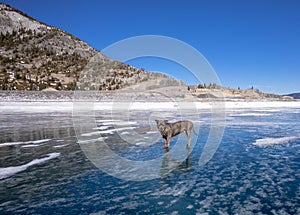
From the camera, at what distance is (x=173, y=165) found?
6.25 meters

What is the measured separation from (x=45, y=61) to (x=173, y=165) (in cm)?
6321

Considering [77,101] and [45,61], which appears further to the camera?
[45,61]

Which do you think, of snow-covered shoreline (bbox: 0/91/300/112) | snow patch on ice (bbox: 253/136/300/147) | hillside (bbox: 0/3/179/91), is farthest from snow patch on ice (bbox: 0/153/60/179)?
hillside (bbox: 0/3/179/91)

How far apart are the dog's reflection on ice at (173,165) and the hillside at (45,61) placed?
38596mm

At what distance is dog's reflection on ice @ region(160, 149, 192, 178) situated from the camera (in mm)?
5734

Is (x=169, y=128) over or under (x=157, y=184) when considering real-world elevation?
over

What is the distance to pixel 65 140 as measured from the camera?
9820 mm

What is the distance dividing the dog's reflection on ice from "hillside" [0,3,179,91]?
3860 cm

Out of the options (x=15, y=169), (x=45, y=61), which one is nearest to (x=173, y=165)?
(x=15, y=169)

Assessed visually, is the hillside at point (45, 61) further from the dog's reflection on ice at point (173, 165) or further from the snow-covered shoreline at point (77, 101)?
the dog's reflection on ice at point (173, 165)

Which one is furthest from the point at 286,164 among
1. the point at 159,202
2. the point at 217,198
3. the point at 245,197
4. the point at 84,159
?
the point at 84,159

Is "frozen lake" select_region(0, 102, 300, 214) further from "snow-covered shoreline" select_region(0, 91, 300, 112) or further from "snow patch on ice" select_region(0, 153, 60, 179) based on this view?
"snow-covered shoreline" select_region(0, 91, 300, 112)

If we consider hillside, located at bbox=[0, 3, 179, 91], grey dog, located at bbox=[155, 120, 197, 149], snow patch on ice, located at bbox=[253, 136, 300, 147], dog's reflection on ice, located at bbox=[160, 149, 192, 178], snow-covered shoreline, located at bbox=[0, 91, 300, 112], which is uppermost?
hillside, located at bbox=[0, 3, 179, 91]

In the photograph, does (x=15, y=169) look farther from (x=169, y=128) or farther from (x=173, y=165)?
(x=169, y=128)
